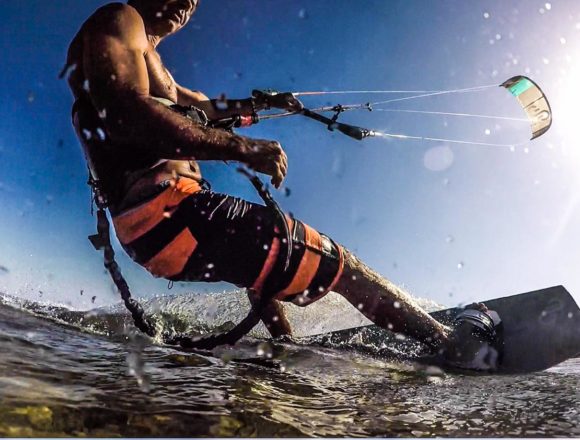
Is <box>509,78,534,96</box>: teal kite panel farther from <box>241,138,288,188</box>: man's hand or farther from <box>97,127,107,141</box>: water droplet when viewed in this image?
<box>97,127,107,141</box>: water droplet

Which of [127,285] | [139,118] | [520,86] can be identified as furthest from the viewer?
[520,86]

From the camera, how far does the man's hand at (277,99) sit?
3.62m

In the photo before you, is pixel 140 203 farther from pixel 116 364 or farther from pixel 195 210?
pixel 116 364

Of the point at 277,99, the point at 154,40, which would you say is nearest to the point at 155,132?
the point at 154,40

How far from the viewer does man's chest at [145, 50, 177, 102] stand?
2.78m

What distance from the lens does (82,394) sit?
1358 mm

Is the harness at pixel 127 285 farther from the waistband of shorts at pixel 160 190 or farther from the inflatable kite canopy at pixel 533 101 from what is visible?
the inflatable kite canopy at pixel 533 101

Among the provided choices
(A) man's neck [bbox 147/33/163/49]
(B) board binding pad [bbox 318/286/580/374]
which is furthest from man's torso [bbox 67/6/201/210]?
(B) board binding pad [bbox 318/286/580/374]

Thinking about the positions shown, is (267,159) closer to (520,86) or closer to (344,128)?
(344,128)

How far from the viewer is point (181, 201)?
227cm

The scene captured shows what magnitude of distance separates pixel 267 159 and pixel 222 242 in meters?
0.49

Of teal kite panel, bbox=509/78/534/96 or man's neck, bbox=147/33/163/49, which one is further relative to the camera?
teal kite panel, bbox=509/78/534/96

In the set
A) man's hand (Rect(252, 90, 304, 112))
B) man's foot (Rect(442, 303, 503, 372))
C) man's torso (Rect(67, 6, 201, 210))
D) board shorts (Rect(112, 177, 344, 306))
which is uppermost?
man's hand (Rect(252, 90, 304, 112))

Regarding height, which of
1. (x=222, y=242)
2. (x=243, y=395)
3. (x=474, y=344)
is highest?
(x=222, y=242)
